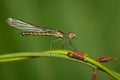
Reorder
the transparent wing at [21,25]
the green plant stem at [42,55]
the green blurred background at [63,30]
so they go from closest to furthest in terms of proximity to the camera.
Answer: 1. the green plant stem at [42,55]
2. the transparent wing at [21,25]
3. the green blurred background at [63,30]

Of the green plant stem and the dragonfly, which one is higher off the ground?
Answer: the dragonfly

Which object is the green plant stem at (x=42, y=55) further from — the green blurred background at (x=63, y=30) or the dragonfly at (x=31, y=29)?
the green blurred background at (x=63, y=30)

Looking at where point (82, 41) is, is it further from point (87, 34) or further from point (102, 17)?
point (102, 17)

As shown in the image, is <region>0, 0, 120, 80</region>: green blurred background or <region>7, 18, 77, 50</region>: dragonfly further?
<region>0, 0, 120, 80</region>: green blurred background

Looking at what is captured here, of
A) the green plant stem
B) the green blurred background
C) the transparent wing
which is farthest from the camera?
the green blurred background

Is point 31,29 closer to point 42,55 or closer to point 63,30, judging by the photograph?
point 63,30

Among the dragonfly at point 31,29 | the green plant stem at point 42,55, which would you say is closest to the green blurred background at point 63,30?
the dragonfly at point 31,29

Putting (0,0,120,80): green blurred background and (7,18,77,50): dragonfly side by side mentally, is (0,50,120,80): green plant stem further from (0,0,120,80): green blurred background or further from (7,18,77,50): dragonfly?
(0,0,120,80): green blurred background

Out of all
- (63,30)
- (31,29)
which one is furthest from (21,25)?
(63,30)

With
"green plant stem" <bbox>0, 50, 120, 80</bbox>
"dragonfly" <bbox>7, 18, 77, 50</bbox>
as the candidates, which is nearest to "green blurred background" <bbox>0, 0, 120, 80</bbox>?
"dragonfly" <bbox>7, 18, 77, 50</bbox>
